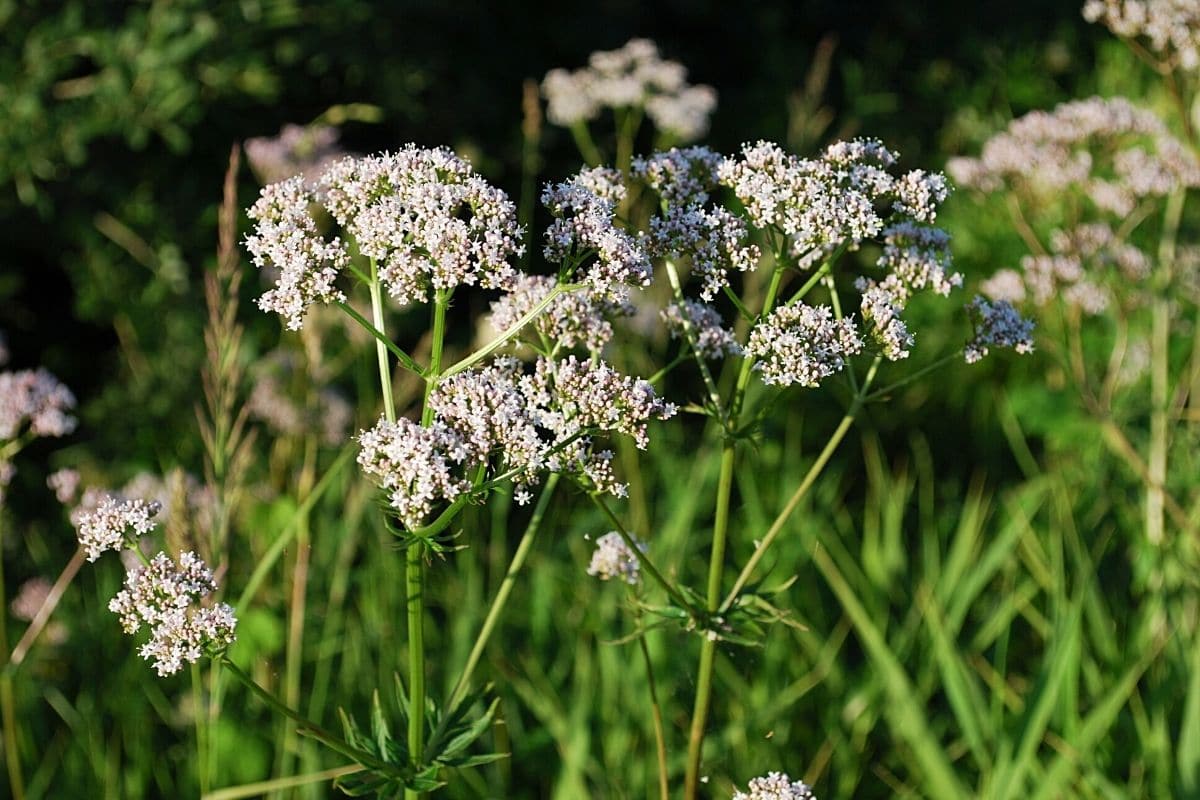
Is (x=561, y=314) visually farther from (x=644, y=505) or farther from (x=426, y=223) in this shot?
(x=644, y=505)

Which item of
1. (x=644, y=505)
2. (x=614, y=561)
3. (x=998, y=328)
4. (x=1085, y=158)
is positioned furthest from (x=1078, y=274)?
(x=614, y=561)

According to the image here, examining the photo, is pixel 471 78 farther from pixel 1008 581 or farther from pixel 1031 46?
pixel 1031 46

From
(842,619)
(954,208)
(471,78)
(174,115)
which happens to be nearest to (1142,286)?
(842,619)

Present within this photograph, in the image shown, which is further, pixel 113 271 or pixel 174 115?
pixel 113 271

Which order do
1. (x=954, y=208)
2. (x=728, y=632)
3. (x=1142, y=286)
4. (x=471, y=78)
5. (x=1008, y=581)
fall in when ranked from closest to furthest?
(x=728, y=632), (x=1008, y=581), (x=1142, y=286), (x=471, y=78), (x=954, y=208)

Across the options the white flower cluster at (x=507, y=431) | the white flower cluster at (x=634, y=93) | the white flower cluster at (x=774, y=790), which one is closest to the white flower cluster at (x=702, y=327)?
the white flower cluster at (x=507, y=431)

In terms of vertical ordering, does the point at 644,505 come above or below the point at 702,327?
below

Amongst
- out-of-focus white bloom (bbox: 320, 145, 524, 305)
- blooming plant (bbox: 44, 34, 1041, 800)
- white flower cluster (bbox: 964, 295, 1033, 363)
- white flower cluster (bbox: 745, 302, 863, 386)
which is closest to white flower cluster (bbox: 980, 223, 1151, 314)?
white flower cluster (bbox: 964, 295, 1033, 363)
